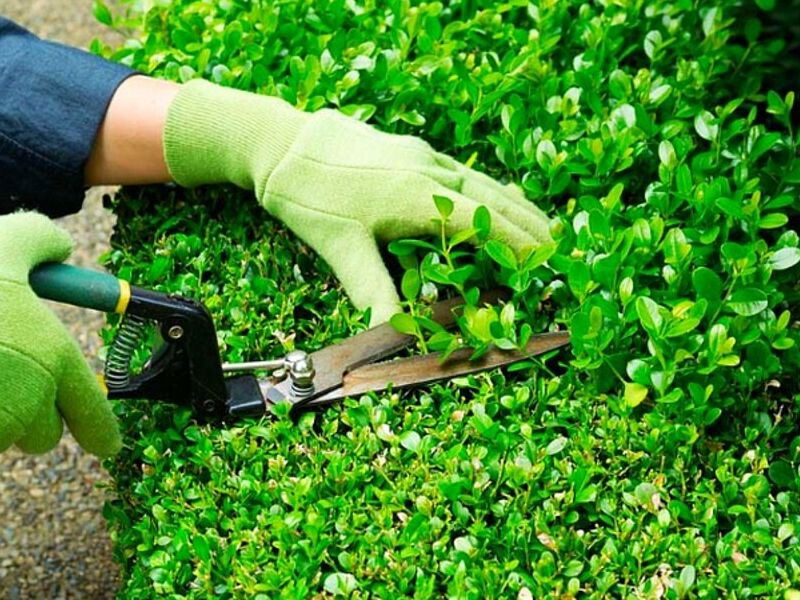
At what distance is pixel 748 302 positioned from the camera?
170cm

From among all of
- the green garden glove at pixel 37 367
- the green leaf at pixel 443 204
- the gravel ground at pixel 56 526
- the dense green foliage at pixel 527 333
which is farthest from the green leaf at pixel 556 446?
the gravel ground at pixel 56 526

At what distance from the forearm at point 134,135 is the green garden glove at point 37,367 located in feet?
1.24

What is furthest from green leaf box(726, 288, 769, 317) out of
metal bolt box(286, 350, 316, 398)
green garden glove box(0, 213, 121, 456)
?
green garden glove box(0, 213, 121, 456)

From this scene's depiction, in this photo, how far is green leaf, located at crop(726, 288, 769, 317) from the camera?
1689 millimetres

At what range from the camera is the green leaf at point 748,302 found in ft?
5.54

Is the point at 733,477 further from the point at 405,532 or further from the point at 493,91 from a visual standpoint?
the point at 493,91

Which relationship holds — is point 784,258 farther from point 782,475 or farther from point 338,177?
point 338,177

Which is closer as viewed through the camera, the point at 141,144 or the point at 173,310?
the point at 173,310

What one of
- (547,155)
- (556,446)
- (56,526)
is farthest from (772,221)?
(56,526)

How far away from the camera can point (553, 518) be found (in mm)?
1551

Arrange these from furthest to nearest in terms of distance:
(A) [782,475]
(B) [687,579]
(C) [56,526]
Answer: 1. (C) [56,526]
2. (A) [782,475]
3. (B) [687,579]

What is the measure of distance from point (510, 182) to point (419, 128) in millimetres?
203

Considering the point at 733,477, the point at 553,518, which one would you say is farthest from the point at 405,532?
the point at 733,477

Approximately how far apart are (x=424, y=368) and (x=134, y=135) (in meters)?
0.69
